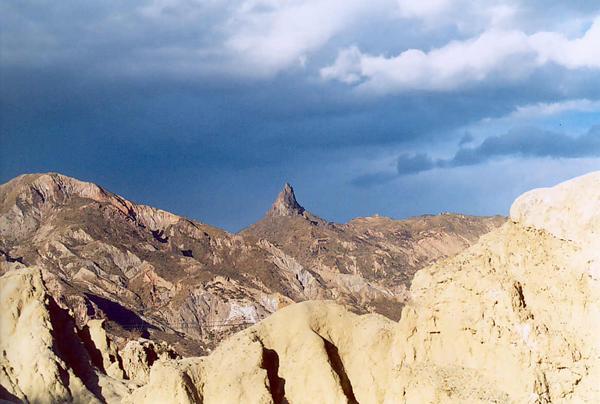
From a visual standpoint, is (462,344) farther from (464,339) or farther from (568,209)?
(568,209)

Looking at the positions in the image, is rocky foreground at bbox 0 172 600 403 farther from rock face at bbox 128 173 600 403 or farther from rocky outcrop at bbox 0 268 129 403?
rocky outcrop at bbox 0 268 129 403

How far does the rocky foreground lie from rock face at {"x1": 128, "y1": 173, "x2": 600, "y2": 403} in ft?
0.17

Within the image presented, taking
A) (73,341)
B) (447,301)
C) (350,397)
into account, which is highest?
(73,341)

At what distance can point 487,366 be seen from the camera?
3195cm

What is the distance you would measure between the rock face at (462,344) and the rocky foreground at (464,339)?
5 cm

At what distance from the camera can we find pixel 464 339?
33.0 m

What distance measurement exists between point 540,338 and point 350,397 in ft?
37.6

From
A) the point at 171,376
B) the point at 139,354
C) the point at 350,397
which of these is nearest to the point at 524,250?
the point at 350,397

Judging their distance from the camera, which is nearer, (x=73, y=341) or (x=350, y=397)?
(x=350, y=397)

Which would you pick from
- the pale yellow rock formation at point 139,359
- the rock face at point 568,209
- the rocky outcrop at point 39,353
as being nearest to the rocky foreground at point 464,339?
the rock face at point 568,209

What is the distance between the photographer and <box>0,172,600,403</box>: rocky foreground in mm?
30516

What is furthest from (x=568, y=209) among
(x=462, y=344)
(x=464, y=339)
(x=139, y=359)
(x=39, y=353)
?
(x=139, y=359)

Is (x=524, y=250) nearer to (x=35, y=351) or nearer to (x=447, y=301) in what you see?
(x=447, y=301)

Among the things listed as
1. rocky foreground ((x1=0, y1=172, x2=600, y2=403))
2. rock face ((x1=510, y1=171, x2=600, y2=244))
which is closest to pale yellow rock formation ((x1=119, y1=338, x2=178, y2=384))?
rocky foreground ((x1=0, y1=172, x2=600, y2=403))
